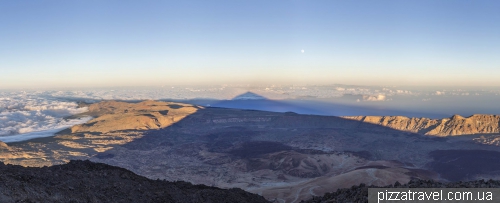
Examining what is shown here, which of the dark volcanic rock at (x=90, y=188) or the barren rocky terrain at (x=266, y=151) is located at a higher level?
the dark volcanic rock at (x=90, y=188)

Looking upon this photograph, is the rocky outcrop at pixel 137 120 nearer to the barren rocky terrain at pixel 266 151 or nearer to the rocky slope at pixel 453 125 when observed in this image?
the barren rocky terrain at pixel 266 151

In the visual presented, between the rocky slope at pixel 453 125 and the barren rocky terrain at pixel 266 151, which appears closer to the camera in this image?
the barren rocky terrain at pixel 266 151

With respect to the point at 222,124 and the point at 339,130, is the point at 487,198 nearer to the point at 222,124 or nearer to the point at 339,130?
the point at 339,130

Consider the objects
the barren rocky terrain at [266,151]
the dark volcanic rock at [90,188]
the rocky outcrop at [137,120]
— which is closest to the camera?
the dark volcanic rock at [90,188]

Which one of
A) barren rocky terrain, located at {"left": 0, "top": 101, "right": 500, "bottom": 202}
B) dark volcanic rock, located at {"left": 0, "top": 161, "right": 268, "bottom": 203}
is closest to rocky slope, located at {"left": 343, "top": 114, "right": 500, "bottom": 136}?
barren rocky terrain, located at {"left": 0, "top": 101, "right": 500, "bottom": 202}

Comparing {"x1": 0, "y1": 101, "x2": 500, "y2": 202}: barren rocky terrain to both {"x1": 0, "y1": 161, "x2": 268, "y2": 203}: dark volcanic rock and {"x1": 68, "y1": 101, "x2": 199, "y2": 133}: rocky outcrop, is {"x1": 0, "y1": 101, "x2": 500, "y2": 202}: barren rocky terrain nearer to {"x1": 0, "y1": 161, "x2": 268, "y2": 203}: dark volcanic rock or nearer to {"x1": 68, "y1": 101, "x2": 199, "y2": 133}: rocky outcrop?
{"x1": 68, "y1": 101, "x2": 199, "y2": 133}: rocky outcrop

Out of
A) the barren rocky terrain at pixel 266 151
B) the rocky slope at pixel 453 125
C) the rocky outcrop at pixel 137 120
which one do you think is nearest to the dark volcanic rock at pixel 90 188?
the barren rocky terrain at pixel 266 151

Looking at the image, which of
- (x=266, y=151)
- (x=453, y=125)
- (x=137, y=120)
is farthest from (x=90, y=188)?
(x=453, y=125)
